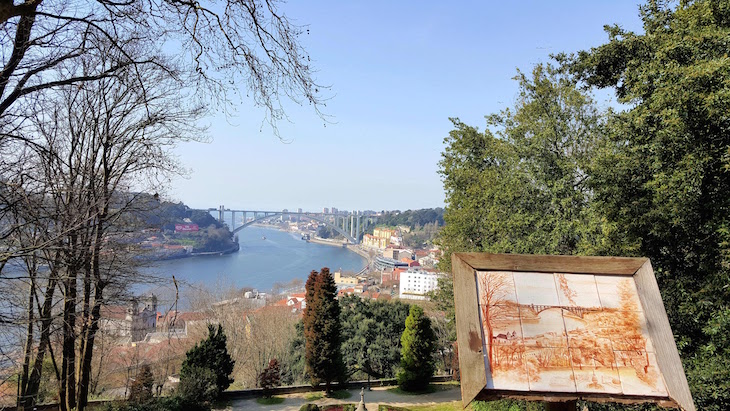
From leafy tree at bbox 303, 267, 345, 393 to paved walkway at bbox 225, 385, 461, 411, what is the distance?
80 cm

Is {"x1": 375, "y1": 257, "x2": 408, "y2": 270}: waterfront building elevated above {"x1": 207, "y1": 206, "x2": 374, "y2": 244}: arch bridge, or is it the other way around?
{"x1": 207, "y1": 206, "x2": 374, "y2": 244}: arch bridge

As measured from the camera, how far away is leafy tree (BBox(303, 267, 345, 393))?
→ 1291 centimetres

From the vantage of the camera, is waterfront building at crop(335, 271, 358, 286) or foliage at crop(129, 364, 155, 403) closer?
foliage at crop(129, 364, 155, 403)

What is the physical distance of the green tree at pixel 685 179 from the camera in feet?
15.5

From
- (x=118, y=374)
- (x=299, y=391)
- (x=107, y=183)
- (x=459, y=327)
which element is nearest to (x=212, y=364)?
(x=299, y=391)

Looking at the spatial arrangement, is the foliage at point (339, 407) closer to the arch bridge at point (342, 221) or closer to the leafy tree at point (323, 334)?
the leafy tree at point (323, 334)

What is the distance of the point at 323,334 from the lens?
517 inches

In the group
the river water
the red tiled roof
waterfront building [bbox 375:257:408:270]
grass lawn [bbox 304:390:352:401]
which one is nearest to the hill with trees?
the red tiled roof

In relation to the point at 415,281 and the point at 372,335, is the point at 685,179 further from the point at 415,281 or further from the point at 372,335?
the point at 415,281

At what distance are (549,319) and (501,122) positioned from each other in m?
9.29

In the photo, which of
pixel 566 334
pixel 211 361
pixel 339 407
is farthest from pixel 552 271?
pixel 211 361

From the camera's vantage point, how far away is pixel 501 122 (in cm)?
1083

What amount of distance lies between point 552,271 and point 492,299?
505 mm

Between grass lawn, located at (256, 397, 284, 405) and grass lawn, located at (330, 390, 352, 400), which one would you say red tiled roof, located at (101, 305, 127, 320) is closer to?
grass lawn, located at (256, 397, 284, 405)
